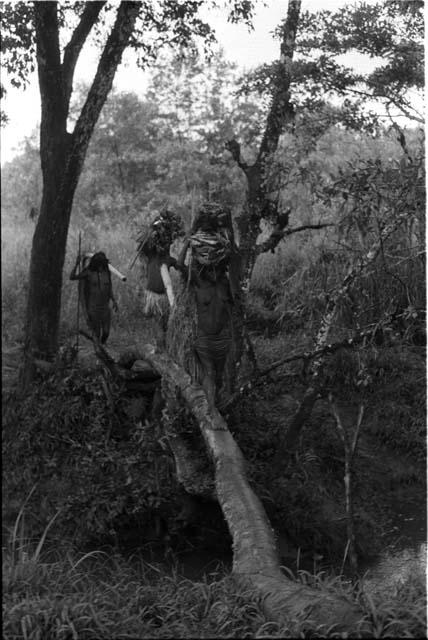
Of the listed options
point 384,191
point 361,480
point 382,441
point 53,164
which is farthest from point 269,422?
point 53,164

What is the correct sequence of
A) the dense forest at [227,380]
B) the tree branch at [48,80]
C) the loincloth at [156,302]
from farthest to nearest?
the loincloth at [156,302] → the tree branch at [48,80] → the dense forest at [227,380]

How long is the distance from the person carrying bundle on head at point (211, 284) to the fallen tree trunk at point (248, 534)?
0.58 ft

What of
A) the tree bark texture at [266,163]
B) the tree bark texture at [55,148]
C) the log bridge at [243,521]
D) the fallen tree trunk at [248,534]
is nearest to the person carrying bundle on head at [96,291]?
the log bridge at [243,521]

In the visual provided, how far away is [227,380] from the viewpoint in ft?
19.4

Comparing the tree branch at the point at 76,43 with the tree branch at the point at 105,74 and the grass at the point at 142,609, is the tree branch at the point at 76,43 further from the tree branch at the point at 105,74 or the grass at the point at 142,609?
the grass at the point at 142,609

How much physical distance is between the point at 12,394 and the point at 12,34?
12.6 ft

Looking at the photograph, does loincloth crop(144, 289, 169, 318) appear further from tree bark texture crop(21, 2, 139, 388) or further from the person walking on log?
tree bark texture crop(21, 2, 139, 388)

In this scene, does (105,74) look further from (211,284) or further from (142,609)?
(142,609)

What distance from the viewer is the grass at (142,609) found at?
3.30m

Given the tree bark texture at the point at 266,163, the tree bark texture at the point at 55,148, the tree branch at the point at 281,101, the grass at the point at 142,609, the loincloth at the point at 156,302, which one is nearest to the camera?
the grass at the point at 142,609

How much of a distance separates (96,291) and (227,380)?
1953 millimetres

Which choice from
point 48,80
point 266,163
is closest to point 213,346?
point 48,80

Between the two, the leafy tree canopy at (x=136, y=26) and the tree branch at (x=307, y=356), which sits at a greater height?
the leafy tree canopy at (x=136, y=26)

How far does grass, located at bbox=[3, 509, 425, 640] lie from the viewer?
10.8 ft
